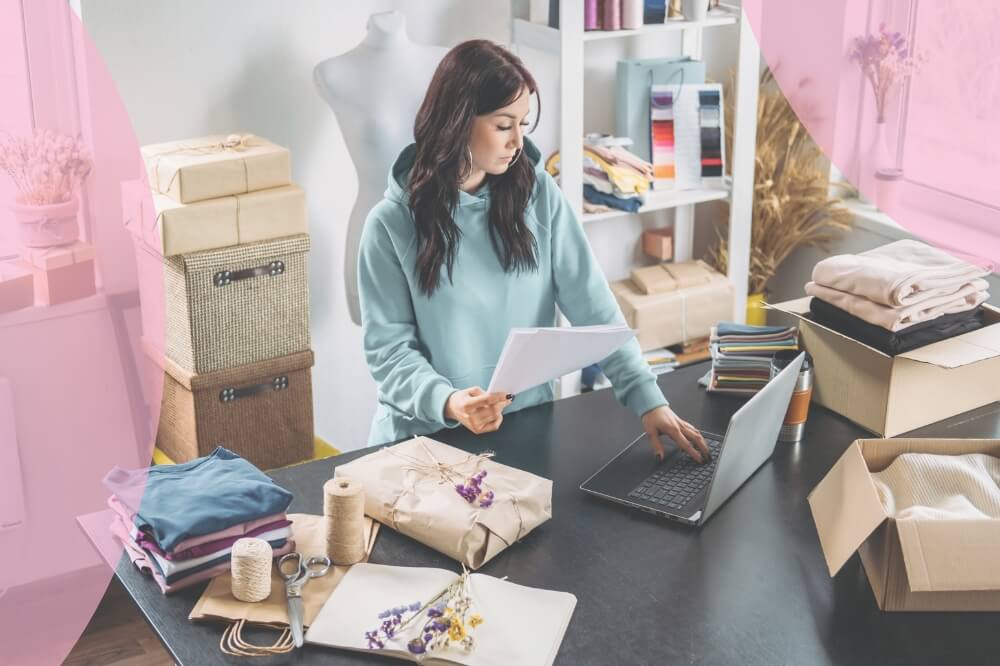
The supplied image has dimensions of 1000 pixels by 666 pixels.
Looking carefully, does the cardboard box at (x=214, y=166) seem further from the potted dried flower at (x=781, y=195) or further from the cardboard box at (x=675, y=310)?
the potted dried flower at (x=781, y=195)

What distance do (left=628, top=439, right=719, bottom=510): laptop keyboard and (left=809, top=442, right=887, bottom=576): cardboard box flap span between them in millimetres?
182

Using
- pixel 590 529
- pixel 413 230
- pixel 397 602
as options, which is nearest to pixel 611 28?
pixel 413 230

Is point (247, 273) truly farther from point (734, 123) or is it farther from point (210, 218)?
point (734, 123)

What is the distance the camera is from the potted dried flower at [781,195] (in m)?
3.92

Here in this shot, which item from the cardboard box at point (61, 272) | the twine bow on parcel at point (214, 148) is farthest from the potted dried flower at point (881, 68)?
the cardboard box at point (61, 272)

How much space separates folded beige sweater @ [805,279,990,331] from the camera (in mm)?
2049

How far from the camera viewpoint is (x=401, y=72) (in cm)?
310

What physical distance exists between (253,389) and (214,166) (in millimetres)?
615

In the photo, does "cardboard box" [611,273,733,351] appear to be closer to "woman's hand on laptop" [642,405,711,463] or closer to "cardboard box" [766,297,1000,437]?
"cardboard box" [766,297,1000,437]

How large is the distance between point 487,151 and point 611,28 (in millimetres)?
1409

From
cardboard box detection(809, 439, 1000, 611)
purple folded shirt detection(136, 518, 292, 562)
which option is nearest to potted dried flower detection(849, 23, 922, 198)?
cardboard box detection(809, 439, 1000, 611)

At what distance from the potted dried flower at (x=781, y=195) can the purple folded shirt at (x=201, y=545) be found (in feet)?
8.40

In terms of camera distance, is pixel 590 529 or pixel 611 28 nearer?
pixel 590 529

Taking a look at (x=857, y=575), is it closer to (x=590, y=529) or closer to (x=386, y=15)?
(x=590, y=529)
